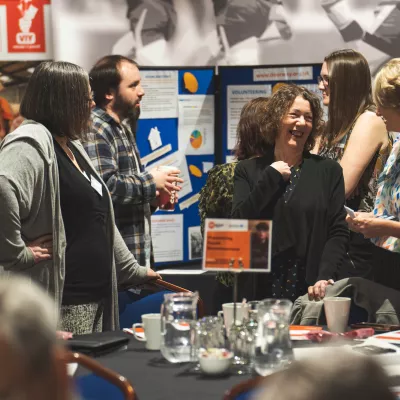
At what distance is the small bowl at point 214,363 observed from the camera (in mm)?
2182

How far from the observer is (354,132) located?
12.7 feet

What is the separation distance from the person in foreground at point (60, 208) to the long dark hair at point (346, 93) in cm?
124

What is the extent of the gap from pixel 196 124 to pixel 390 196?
3.11 m

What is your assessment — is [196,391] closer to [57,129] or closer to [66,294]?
[66,294]

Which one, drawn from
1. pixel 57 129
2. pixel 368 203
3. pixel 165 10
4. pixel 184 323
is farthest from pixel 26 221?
pixel 165 10

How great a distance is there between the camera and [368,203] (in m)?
3.94

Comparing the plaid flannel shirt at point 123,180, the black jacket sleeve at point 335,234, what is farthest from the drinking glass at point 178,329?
the plaid flannel shirt at point 123,180

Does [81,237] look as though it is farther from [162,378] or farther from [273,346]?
[273,346]

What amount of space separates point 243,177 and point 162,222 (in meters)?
2.62

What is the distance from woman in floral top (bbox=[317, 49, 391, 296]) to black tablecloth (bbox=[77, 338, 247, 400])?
1.51 m

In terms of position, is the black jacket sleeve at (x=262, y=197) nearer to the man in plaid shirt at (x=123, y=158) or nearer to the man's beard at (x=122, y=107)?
the man in plaid shirt at (x=123, y=158)

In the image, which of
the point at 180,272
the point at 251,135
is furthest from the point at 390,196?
the point at 180,272

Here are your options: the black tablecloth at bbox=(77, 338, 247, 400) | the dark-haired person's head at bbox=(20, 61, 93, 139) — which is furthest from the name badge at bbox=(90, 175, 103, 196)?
the black tablecloth at bbox=(77, 338, 247, 400)

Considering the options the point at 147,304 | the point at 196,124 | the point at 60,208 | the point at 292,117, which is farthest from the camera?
the point at 196,124
